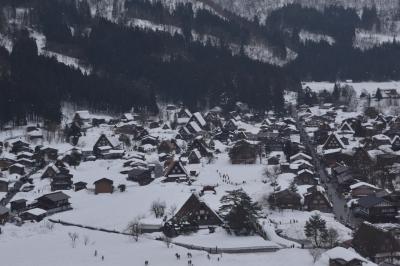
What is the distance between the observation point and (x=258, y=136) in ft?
160

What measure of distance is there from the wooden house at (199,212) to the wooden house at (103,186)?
25.3ft

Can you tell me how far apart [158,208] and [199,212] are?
2.35 m

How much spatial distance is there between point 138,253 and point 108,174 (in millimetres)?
15644

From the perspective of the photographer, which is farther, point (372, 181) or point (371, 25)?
point (371, 25)

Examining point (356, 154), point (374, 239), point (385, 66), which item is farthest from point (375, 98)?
point (374, 239)

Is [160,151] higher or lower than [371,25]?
lower

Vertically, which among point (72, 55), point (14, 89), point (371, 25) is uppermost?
point (371, 25)

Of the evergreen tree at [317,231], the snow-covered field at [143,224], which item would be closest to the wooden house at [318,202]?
the snow-covered field at [143,224]

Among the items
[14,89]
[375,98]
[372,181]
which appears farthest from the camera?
[375,98]

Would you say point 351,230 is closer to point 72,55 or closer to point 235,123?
point 235,123

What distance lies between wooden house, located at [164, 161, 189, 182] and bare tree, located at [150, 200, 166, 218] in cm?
649

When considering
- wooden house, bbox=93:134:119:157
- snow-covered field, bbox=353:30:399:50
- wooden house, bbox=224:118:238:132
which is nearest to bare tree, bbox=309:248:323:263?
wooden house, bbox=93:134:119:157

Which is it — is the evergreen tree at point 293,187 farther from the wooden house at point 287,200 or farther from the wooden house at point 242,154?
the wooden house at point 242,154

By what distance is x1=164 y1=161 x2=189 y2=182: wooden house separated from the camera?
1408 inches
